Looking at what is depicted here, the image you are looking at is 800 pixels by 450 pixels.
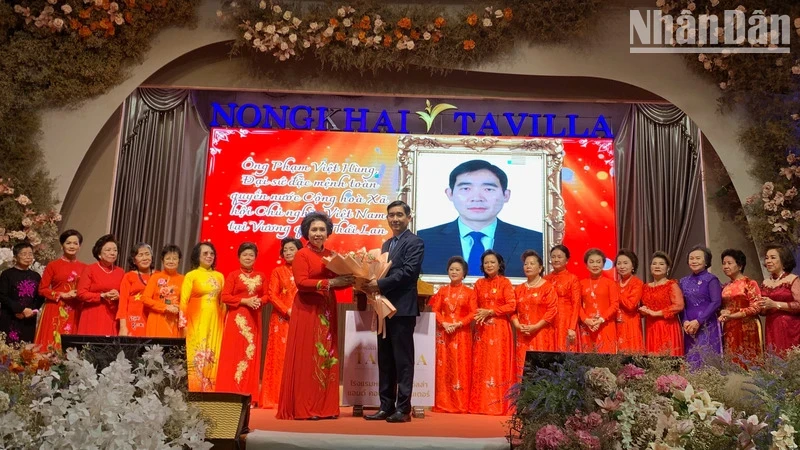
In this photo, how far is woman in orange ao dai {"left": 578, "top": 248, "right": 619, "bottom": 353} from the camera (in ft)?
20.7

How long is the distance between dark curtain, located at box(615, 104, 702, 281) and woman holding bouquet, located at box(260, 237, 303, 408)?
363 centimetres

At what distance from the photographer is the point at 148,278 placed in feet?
21.3

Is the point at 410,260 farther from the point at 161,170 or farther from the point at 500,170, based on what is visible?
the point at 161,170

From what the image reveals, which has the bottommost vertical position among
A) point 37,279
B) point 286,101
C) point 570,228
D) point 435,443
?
point 435,443

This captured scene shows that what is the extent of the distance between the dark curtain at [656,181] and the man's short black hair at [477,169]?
4.12 feet

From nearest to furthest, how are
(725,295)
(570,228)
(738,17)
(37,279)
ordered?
(725,295), (37,279), (738,17), (570,228)

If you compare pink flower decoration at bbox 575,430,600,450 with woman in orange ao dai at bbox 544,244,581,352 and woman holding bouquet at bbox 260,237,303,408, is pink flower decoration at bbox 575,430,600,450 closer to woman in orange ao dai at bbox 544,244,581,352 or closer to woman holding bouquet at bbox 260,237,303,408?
woman in orange ao dai at bbox 544,244,581,352

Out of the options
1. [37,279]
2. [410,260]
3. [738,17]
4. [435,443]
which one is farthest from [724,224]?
[37,279]

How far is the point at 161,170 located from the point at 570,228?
446 cm

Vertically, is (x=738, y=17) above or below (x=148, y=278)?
above

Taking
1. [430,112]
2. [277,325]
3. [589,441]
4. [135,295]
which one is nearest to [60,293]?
[135,295]

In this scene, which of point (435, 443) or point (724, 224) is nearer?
point (435, 443)

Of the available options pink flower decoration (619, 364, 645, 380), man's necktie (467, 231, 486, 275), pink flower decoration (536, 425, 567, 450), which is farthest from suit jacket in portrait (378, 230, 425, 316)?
man's necktie (467, 231, 486, 275)

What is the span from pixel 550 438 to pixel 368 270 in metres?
1.87
